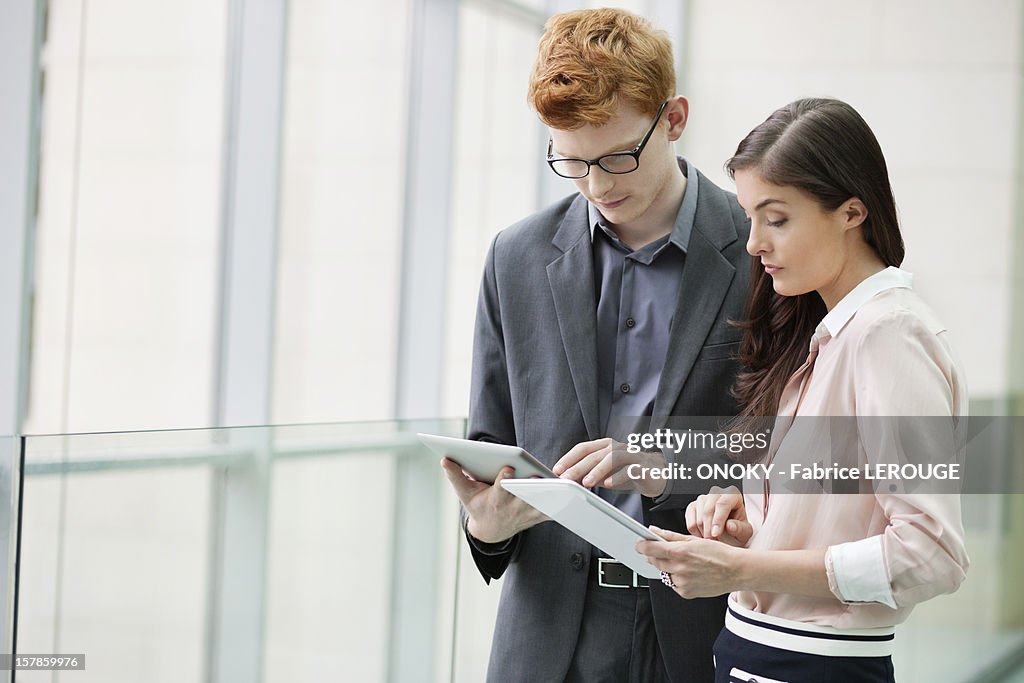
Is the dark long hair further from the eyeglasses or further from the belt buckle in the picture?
the belt buckle

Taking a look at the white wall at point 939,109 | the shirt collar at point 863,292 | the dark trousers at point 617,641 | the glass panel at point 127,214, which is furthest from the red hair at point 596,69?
the white wall at point 939,109

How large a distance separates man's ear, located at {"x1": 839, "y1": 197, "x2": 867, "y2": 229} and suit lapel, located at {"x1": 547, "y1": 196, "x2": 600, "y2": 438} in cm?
45

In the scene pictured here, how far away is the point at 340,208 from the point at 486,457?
231 centimetres

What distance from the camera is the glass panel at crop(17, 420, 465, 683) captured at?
171 centimetres

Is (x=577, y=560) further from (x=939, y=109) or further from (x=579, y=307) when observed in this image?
(x=939, y=109)

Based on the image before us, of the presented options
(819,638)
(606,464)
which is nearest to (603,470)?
(606,464)

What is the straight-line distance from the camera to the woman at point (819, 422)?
1285 mm

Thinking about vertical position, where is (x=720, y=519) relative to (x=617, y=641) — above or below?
above

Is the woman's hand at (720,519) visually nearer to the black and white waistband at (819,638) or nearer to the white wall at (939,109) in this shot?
the black and white waistband at (819,638)

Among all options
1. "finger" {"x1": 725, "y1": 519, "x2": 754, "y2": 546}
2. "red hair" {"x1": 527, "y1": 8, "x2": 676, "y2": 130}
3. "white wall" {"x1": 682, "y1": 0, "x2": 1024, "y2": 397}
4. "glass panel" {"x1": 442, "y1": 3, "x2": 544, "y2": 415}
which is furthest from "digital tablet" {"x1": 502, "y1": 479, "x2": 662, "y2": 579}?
"white wall" {"x1": 682, "y1": 0, "x2": 1024, "y2": 397}

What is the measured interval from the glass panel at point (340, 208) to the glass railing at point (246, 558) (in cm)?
109

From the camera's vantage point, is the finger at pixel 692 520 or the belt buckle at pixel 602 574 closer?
the finger at pixel 692 520

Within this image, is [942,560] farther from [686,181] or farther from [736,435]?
[686,181]

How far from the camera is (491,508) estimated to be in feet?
5.35
